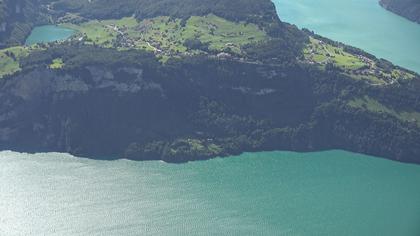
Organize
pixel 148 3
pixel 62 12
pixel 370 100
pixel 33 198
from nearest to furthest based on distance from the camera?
pixel 33 198, pixel 370 100, pixel 148 3, pixel 62 12

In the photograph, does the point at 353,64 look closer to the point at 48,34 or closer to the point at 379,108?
the point at 379,108

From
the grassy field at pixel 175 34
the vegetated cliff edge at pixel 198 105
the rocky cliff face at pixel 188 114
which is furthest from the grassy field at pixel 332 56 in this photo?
the grassy field at pixel 175 34

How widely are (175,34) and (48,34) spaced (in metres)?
34.9

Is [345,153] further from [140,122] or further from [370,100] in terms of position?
[140,122]

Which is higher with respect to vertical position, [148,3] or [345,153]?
[148,3]

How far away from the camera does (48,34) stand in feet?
536

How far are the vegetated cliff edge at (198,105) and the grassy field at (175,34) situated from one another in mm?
3555

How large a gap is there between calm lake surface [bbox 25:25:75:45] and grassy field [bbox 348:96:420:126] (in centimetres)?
6167

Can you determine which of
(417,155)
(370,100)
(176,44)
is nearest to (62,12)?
(176,44)

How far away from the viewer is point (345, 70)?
132m

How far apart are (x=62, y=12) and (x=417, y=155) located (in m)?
91.2

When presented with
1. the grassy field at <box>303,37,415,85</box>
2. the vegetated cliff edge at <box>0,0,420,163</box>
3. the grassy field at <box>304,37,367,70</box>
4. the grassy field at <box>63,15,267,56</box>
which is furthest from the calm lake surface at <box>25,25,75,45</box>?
the grassy field at <box>303,37,415,85</box>

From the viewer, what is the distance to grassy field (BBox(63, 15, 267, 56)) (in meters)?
134

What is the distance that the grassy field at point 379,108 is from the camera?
4943 inches
